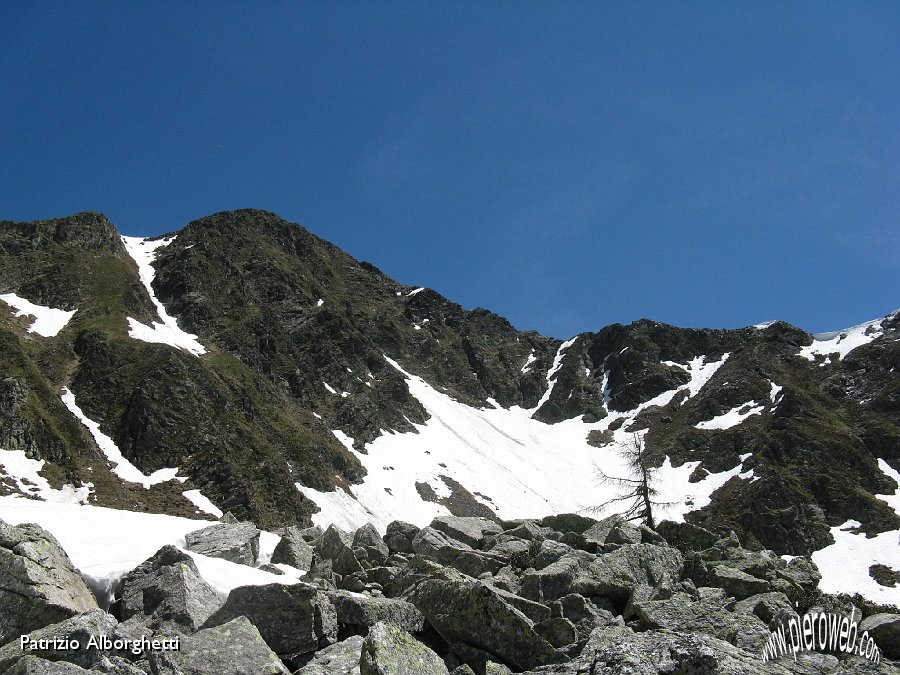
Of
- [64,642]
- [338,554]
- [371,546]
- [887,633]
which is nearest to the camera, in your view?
[64,642]

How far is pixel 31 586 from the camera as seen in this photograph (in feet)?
26.8

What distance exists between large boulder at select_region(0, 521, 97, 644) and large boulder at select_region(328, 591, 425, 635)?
12.7ft

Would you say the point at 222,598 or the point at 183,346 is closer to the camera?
the point at 222,598

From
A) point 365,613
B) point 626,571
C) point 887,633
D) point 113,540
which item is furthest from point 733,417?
point 113,540

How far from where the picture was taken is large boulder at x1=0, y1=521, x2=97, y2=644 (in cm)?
798

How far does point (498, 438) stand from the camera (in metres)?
117

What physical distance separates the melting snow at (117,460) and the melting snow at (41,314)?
61.8 ft

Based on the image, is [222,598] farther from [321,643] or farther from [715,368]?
[715,368]

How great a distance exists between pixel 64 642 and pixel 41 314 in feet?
319

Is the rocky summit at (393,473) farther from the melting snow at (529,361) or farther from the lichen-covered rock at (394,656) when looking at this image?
the melting snow at (529,361)

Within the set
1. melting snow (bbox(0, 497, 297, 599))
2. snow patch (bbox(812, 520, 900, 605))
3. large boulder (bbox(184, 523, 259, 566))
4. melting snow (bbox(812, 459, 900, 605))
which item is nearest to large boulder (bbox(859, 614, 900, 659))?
melting snow (bbox(0, 497, 297, 599))

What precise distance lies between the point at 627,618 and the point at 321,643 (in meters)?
6.32

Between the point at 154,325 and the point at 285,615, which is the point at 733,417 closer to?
the point at 154,325

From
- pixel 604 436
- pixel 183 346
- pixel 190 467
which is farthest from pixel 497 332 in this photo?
pixel 190 467
